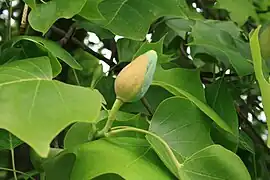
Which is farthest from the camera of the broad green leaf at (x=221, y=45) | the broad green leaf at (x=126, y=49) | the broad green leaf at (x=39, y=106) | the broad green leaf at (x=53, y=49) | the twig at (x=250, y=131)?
Result: the twig at (x=250, y=131)

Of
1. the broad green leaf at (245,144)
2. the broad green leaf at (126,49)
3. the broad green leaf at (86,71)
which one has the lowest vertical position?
the broad green leaf at (245,144)

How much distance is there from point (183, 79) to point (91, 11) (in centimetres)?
13

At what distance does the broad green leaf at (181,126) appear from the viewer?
60 cm

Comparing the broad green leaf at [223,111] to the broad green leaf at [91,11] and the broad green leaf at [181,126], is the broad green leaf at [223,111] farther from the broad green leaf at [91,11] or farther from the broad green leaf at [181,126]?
the broad green leaf at [91,11]

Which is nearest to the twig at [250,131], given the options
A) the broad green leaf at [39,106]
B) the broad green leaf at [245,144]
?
the broad green leaf at [245,144]

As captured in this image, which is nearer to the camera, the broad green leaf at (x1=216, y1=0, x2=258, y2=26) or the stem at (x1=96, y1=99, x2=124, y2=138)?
the stem at (x1=96, y1=99, x2=124, y2=138)

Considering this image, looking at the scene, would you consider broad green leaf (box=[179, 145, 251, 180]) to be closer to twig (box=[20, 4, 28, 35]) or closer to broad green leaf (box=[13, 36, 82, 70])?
broad green leaf (box=[13, 36, 82, 70])

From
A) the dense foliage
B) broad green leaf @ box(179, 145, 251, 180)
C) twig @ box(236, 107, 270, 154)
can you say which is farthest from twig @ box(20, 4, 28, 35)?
twig @ box(236, 107, 270, 154)

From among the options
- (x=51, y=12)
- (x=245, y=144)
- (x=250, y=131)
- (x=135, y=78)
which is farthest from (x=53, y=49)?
(x=250, y=131)

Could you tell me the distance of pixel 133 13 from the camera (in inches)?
27.9

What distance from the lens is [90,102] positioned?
468 millimetres

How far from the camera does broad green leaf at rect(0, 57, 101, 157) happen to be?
0.42 m

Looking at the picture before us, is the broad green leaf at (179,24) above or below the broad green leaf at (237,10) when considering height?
below

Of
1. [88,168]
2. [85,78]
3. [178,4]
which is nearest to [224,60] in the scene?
[178,4]
